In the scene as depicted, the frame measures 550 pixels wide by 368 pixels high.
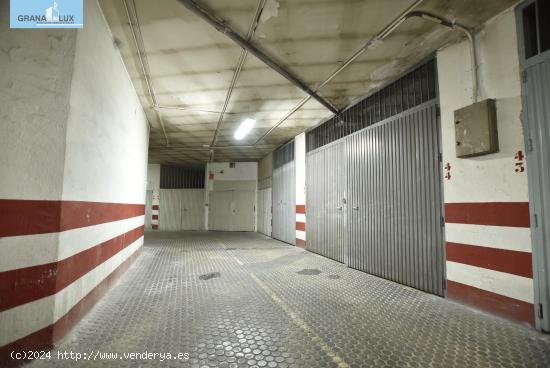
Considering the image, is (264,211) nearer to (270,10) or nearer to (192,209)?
(192,209)

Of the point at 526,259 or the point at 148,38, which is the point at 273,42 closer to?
the point at 148,38

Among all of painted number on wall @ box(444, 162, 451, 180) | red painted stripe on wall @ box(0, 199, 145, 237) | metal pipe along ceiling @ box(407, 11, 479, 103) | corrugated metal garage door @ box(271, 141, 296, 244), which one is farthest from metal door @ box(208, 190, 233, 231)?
metal pipe along ceiling @ box(407, 11, 479, 103)

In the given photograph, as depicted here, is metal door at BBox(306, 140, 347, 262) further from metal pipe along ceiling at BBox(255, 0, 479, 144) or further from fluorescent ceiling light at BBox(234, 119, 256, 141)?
metal pipe along ceiling at BBox(255, 0, 479, 144)

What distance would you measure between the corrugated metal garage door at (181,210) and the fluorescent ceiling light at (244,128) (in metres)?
5.96

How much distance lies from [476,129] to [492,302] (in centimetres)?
179

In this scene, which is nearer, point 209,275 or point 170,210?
point 209,275

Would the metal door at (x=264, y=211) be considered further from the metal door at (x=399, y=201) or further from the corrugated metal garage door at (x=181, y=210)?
the metal door at (x=399, y=201)

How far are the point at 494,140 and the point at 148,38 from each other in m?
4.02

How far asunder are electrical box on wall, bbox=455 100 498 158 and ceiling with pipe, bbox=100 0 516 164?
0.92 meters

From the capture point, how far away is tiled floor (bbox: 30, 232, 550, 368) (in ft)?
6.41

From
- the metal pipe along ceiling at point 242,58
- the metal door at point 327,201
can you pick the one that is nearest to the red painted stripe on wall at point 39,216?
the metal pipe along ceiling at point 242,58

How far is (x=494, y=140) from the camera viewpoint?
2.71 metres

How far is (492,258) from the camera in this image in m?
2.76

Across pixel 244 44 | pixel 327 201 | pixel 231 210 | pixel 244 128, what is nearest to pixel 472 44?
pixel 244 44
